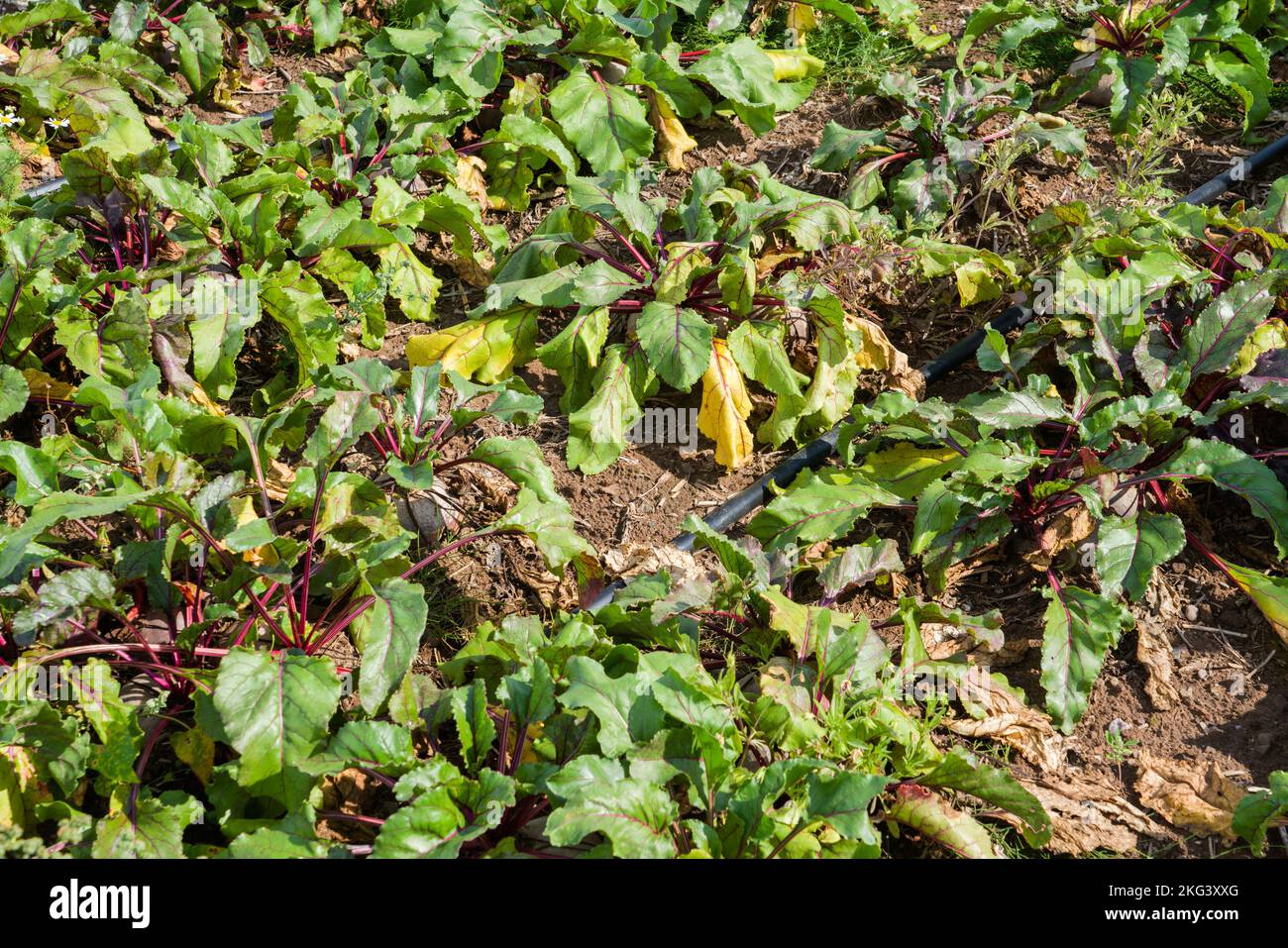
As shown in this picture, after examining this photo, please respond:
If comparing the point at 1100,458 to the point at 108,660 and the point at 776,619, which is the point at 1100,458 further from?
the point at 108,660

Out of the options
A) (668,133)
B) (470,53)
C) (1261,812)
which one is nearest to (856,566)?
(1261,812)

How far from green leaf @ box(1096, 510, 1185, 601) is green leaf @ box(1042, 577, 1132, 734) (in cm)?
7

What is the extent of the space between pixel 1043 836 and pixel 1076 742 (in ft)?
1.50

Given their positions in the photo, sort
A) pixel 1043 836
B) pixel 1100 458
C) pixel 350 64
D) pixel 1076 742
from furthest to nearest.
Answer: pixel 350 64 → pixel 1100 458 → pixel 1076 742 → pixel 1043 836

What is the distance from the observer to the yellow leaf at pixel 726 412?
3.58 meters

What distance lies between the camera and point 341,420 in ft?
9.91

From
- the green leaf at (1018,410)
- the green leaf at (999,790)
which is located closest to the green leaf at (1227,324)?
the green leaf at (1018,410)

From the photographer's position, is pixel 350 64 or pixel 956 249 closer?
pixel 956 249

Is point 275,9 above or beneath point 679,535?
above

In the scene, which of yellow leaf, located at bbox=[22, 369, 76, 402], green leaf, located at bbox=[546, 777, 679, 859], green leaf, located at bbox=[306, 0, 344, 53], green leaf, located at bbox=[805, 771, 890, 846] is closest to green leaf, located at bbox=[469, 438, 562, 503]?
green leaf, located at bbox=[546, 777, 679, 859]

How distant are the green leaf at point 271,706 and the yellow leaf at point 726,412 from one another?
149 centimetres
